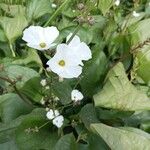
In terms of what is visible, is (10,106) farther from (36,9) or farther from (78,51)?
(36,9)

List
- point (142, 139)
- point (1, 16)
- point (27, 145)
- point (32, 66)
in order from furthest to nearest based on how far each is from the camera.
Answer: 1. point (1, 16)
2. point (32, 66)
3. point (27, 145)
4. point (142, 139)

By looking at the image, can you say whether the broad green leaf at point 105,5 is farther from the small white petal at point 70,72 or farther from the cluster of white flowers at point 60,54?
the small white petal at point 70,72

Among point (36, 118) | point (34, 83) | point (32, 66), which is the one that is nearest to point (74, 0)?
point (32, 66)

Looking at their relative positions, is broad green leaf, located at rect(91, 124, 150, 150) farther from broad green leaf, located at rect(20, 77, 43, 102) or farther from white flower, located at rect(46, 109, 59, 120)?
broad green leaf, located at rect(20, 77, 43, 102)

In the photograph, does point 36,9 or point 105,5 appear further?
point 105,5

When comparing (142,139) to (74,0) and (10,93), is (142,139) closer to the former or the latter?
(10,93)

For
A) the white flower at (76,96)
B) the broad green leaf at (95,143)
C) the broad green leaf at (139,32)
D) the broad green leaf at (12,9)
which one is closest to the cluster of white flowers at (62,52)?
the white flower at (76,96)

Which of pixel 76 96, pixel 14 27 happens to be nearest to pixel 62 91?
pixel 76 96
